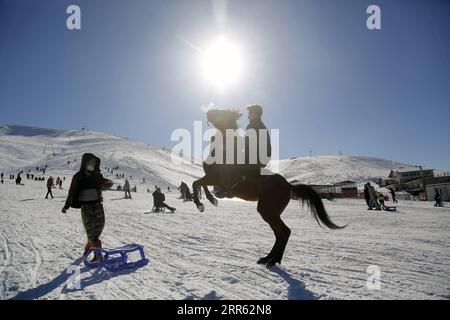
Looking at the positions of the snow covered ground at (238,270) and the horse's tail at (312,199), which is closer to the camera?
the snow covered ground at (238,270)

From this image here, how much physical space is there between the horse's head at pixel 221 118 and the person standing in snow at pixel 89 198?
3.06m


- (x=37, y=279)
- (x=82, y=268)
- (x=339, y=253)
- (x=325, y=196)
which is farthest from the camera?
(x=325, y=196)

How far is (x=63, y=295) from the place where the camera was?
152 inches

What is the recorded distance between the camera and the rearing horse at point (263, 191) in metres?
4.67

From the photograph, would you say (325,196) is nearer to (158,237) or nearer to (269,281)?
(158,237)

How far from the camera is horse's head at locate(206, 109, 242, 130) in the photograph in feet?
15.3

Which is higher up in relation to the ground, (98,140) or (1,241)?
(98,140)

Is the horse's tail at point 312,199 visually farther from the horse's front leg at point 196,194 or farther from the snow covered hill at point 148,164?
the snow covered hill at point 148,164

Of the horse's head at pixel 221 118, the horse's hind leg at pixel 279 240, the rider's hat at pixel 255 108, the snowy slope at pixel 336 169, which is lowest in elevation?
the horse's hind leg at pixel 279 240

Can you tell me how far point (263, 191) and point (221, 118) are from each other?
1.43m

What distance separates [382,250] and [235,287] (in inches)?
153

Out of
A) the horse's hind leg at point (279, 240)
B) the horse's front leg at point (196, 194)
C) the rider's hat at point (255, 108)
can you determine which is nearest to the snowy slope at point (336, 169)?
the horse's hind leg at point (279, 240)
